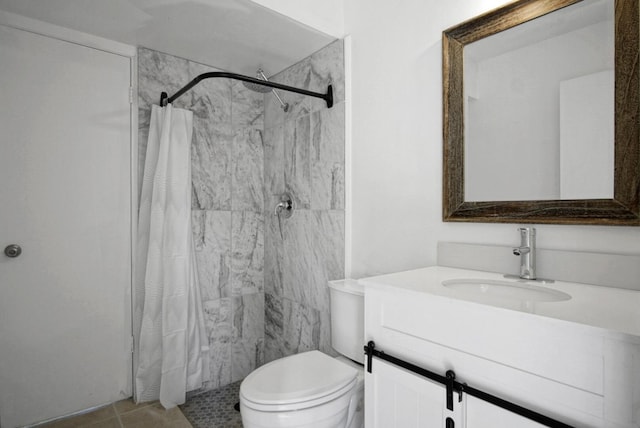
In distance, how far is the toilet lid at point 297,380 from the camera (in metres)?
1.30

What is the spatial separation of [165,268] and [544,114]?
1983 mm

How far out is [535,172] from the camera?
1.29m

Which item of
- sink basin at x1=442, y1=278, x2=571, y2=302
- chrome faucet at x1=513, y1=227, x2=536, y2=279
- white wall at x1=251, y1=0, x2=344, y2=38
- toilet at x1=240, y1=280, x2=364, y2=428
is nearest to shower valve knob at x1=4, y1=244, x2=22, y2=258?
toilet at x1=240, y1=280, x2=364, y2=428

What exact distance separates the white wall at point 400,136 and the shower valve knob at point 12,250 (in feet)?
5.69

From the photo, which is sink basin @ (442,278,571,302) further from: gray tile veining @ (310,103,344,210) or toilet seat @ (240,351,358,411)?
gray tile veining @ (310,103,344,210)

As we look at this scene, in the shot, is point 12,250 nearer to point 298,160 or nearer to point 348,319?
point 298,160

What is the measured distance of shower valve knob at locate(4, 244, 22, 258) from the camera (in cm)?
180

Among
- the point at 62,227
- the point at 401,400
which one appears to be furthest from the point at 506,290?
the point at 62,227

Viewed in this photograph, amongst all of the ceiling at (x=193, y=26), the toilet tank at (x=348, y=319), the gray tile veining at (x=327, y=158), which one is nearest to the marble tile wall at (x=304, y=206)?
the gray tile veining at (x=327, y=158)

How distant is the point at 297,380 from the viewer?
4.69ft

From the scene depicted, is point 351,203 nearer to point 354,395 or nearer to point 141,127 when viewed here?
point 354,395

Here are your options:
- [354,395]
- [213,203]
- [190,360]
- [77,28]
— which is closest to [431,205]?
[354,395]

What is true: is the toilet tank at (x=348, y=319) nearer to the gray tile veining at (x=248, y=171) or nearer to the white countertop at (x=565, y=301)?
the white countertop at (x=565, y=301)

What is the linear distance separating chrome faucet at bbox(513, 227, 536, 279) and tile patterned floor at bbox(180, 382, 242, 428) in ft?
5.40
